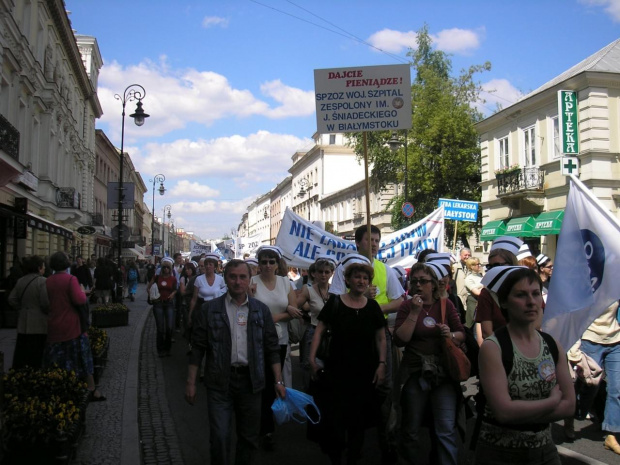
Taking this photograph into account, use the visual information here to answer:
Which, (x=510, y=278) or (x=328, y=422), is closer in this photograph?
(x=510, y=278)

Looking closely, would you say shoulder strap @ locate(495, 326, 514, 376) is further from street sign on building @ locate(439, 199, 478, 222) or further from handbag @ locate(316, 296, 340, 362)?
street sign on building @ locate(439, 199, 478, 222)

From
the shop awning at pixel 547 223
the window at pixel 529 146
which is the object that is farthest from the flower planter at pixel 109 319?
the window at pixel 529 146

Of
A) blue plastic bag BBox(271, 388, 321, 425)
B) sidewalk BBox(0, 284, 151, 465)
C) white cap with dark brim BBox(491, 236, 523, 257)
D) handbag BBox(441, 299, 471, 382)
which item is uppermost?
white cap with dark brim BBox(491, 236, 523, 257)

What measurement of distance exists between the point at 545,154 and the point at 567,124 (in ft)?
8.24

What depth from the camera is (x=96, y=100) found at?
4522cm

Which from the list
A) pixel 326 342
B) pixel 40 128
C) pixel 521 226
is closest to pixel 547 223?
pixel 521 226

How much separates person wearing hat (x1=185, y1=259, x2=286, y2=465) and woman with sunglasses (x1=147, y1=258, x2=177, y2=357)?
7098 millimetres

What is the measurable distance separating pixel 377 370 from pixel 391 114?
12.0 feet

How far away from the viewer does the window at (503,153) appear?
2950 centimetres

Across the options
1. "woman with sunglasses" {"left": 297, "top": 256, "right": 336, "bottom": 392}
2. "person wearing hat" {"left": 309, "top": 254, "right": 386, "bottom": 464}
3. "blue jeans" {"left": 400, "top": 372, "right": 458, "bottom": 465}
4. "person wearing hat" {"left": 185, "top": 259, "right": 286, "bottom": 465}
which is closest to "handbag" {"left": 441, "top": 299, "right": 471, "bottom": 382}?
"blue jeans" {"left": 400, "top": 372, "right": 458, "bottom": 465}

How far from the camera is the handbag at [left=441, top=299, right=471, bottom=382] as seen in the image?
4777mm

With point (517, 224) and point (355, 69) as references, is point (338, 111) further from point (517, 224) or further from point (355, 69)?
point (517, 224)

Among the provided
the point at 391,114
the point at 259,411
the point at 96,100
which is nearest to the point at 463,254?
the point at 391,114

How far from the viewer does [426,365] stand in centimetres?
Result: 487
